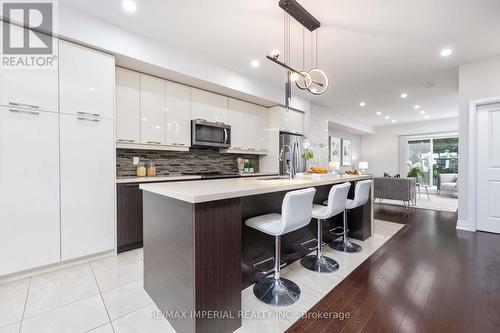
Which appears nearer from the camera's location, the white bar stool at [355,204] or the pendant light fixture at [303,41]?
the pendant light fixture at [303,41]

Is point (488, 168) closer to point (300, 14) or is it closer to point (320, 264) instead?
point (320, 264)

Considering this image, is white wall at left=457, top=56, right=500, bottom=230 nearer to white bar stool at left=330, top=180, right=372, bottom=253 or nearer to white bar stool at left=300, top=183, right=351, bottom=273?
white bar stool at left=330, top=180, right=372, bottom=253

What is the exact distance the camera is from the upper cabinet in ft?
15.7

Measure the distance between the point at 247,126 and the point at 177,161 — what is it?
1567mm

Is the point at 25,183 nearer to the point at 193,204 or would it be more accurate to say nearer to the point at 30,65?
the point at 30,65

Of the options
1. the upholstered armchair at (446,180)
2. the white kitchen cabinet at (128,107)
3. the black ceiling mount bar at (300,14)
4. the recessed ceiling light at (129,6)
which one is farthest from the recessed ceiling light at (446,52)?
the upholstered armchair at (446,180)

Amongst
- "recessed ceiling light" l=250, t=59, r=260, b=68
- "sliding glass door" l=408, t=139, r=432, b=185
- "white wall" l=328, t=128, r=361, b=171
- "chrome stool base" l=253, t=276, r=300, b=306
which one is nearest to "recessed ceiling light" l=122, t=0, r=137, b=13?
"recessed ceiling light" l=250, t=59, r=260, b=68

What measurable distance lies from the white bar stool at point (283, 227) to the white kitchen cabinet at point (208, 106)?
250 centimetres

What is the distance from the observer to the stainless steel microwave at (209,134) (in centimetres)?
364

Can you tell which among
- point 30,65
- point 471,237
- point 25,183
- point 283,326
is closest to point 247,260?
point 283,326

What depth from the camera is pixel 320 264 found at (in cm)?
234

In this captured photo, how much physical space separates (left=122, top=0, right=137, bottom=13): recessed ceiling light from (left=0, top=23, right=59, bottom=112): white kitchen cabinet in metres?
0.83

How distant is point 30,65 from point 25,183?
1.17 m

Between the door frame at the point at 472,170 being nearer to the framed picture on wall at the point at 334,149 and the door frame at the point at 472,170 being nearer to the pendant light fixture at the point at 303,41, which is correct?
the pendant light fixture at the point at 303,41
